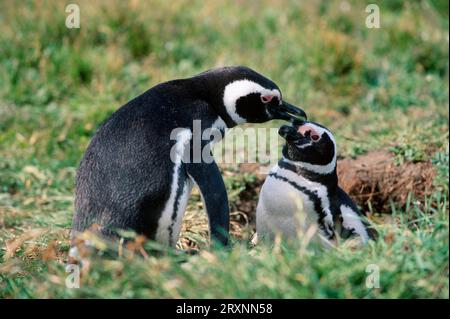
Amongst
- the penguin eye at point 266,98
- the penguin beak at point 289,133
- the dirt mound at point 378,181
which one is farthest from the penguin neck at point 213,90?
the dirt mound at point 378,181

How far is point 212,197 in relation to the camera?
11.4 feet

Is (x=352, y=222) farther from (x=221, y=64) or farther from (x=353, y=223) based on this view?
(x=221, y=64)

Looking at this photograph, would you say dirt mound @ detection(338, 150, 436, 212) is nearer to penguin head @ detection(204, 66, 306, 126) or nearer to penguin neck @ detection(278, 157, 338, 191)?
penguin neck @ detection(278, 157, 338, 191)

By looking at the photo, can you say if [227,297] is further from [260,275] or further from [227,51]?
[227,51]

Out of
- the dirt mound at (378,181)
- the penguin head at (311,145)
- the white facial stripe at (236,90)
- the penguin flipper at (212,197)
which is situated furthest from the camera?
the dirt mound at (378,181)

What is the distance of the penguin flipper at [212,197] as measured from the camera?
11.3 ft

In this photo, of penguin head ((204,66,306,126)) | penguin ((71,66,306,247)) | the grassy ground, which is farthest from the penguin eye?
the grassy ground

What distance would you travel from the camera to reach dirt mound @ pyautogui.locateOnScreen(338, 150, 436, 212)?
5102 mm

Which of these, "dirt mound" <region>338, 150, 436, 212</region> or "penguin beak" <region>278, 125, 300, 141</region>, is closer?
"penguin beak" <region>278, 125, 300, 141</region>

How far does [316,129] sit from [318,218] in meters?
0.50

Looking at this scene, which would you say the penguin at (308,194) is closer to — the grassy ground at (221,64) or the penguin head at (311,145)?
the penguin head at (311,145)

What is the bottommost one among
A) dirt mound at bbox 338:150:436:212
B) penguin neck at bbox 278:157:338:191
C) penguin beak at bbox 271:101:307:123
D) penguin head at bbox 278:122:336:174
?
dirt mound at bbox 338:150:436:212

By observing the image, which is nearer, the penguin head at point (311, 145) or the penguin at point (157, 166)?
the penguin at point (157, 166)
